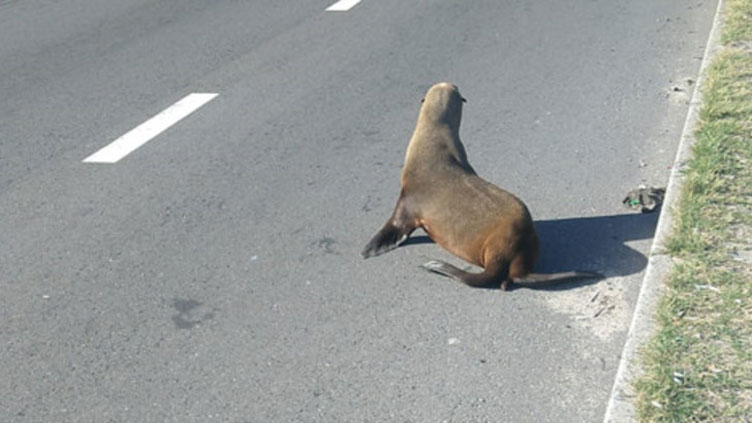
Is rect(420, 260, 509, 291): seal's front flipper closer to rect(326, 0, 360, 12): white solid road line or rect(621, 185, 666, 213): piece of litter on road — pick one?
rect(621, 185, 666, 213): piece of litter on road

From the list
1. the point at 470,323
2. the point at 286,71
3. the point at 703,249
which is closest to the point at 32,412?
the point at 470,323

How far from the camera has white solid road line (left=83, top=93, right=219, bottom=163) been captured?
8.09 meters

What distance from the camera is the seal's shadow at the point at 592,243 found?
241 inches

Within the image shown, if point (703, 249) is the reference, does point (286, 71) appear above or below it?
below

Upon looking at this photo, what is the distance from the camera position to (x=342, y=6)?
12.6m

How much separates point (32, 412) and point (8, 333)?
801mm

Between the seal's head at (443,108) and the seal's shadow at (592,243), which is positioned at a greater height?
the seal's head at (443,108)

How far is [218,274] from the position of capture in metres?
6.18

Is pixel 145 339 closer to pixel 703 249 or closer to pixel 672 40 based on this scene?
pixel 703 249

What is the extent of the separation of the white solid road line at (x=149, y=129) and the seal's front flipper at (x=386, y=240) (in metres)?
2.41

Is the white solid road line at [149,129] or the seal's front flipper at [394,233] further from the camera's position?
the white solid road line at [149,129]

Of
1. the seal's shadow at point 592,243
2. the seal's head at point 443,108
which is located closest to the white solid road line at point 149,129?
the seal's head at point 443,108

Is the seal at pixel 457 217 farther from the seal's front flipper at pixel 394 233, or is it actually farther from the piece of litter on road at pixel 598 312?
the piece of litter on road at pixel 598 312

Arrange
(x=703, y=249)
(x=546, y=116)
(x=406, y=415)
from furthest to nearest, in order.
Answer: (x=546, y=116)
(x=703, y=249)
(x=406, y=415)
